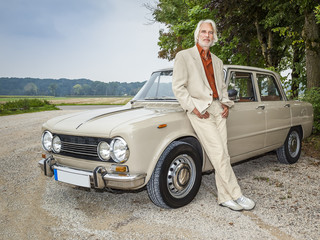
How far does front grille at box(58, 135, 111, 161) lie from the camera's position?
10.4ft

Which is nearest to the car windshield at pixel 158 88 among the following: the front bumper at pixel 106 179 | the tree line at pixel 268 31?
the front bumper at pixel 106 179

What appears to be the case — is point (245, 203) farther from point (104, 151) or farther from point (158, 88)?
point (158, 88)

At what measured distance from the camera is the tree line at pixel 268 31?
8.51 m

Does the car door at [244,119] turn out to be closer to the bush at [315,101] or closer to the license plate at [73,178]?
the license plate at [73,178]

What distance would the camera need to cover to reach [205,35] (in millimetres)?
3416

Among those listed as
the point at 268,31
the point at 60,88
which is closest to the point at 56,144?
the point at 268,31

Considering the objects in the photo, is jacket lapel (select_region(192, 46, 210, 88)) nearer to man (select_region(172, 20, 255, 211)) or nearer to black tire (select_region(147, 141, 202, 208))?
man (select_region(172, 20, 255, 211))

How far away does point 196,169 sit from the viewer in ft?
11.8

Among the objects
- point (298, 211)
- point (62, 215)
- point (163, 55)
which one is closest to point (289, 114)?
point (298, 211)

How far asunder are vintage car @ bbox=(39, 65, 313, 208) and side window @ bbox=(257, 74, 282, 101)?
4cm

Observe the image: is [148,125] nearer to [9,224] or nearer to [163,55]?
[9,224]

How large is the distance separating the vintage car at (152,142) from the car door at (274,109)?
3 centimetres

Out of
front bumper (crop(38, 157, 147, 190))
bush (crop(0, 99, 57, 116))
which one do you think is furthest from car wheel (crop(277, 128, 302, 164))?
bush (crop(0, 99, 57, 116))

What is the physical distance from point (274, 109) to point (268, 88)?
16.5 inches
